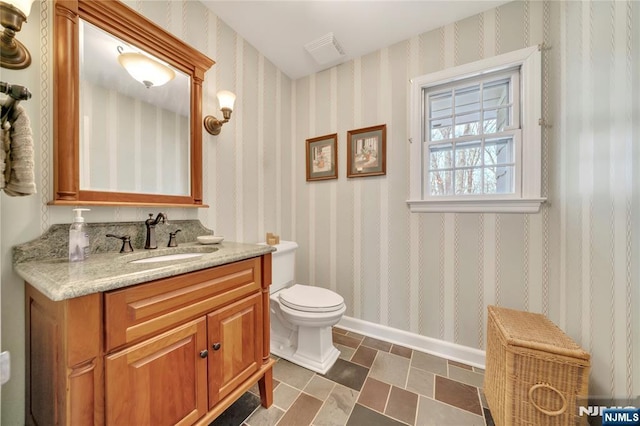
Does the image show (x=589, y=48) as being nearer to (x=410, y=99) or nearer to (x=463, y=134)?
(x=463, y=134)

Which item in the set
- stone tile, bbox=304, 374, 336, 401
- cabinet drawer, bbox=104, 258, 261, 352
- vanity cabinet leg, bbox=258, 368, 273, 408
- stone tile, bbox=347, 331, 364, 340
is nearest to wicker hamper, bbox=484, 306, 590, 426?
stone tile, bbox=304, 374, 336, 401

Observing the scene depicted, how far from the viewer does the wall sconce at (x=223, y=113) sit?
61.4 inches

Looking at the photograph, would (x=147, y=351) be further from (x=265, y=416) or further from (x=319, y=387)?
(x=319, y=387)

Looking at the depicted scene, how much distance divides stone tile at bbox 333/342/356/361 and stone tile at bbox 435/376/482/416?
584 mm

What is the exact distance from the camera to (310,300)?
1.63 meters

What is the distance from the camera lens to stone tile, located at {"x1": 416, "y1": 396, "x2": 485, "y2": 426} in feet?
3.94

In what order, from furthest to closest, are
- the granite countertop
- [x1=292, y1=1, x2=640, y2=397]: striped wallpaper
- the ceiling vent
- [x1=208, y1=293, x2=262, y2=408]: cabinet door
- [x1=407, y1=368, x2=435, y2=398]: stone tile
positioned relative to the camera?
the ceiling vent
[x1=407, y1=368, x2=435, y2=398]: stone tile
[x1=208, y1=293, x2=262, y2=408]: cabinet door
[x1=292, y1=1, x2=640, y2=397]: striped wallpaper
the granite countertop

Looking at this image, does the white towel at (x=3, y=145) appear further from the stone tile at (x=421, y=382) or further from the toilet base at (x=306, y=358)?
the stone tile at (x=421, y=382)

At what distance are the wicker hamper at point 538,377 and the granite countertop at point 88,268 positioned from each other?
130 centimetres

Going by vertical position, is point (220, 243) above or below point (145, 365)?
above

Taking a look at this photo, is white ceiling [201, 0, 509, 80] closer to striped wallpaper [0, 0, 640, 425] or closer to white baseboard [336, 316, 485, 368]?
striped wallpaper [0, 0, 640, 425]

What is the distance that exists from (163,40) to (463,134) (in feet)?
6.82

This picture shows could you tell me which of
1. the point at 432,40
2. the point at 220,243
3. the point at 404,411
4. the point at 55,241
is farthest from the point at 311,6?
the point at 404,411

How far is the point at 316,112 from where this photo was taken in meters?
2.33
